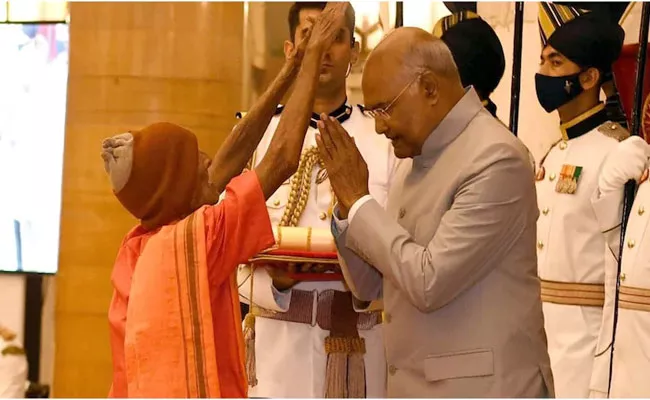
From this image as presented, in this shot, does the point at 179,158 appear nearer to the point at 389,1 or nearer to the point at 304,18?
the point at 304,18

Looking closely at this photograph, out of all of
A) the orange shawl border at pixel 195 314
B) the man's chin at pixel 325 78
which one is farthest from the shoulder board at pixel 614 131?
the orange shawl border at pixel 195 314

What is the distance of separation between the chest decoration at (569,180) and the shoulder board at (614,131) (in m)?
0.17

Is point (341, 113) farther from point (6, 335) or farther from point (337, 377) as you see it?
point (6, 335)

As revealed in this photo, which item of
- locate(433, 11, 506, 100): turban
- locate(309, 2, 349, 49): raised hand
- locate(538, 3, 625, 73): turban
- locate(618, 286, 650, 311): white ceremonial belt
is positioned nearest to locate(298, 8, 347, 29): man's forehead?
locate(309, 2, 349, 49): raised hand

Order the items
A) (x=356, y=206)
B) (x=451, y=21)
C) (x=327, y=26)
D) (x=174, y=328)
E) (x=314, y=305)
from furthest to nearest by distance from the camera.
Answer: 1. (x=451, y=21)
2. (x=314, y=305)
3. (x=327, y=26)
4. (x=356, y=206)
5. (x=174, y=328)

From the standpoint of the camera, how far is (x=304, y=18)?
3.41 metres

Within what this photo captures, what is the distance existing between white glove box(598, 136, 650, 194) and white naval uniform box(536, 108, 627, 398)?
0.08 metres

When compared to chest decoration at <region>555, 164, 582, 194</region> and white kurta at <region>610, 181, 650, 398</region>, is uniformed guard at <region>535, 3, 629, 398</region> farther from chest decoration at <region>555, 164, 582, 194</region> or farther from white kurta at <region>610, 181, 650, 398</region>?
white kurta at <region>610, 181, 650, 398</region>

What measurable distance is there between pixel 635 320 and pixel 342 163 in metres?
1.60

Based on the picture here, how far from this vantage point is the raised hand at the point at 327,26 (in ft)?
8.89

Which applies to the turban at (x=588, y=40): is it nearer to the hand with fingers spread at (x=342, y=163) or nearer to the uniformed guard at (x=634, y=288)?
the uniformed guard at (x=634, y=288)

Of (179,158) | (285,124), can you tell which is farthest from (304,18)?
(179,158)

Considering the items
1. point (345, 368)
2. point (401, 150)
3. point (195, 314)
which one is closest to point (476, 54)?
point (345, 368)

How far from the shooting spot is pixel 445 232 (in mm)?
2371
